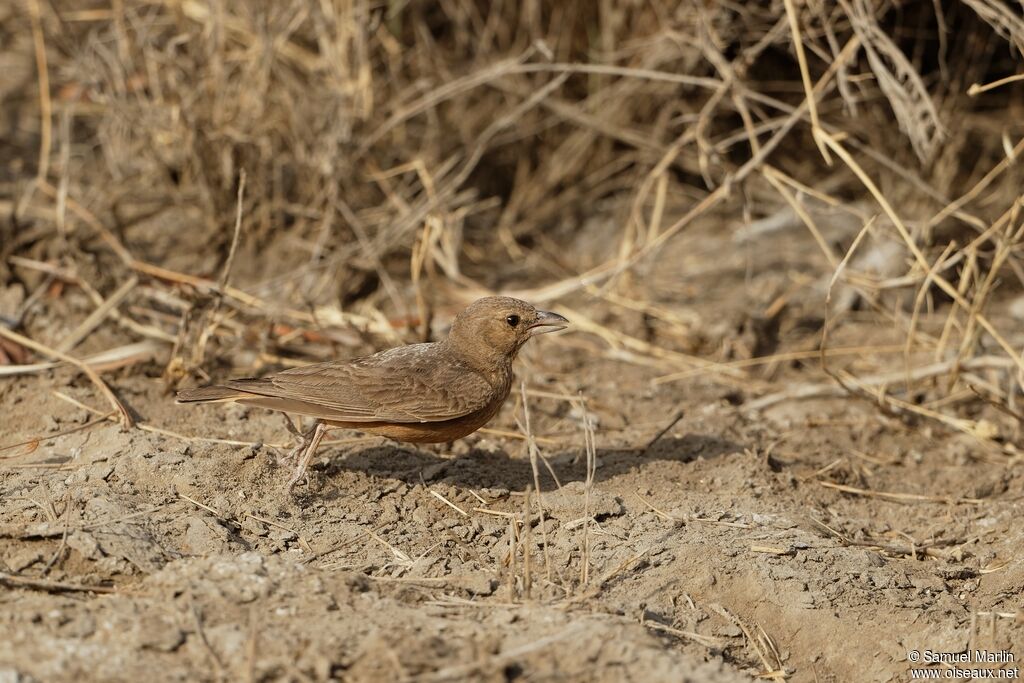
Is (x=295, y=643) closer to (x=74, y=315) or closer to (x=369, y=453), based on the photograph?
(x=369, y=453)

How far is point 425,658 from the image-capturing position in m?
3.37

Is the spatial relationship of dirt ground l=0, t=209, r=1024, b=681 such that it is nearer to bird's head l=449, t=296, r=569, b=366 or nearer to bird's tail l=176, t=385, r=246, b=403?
bird's tail l=176, t=385, r=246, b=403

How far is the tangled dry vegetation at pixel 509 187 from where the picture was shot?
6.04 m

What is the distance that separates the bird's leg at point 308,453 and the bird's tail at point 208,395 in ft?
1.08

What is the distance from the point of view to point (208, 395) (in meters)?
4.63

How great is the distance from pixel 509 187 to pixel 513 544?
4.42 meters

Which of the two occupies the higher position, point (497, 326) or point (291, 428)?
point (497, 326)

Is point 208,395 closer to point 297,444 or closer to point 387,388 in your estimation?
point 297,444

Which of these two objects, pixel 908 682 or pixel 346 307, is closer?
pixel 908 682

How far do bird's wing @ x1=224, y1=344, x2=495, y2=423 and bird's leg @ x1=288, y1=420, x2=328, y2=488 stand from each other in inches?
4.9

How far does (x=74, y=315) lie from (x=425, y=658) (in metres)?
3.71

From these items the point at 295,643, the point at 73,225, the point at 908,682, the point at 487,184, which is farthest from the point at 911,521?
the point at 73,225

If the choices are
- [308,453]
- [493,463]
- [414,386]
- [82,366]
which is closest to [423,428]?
[414,386]

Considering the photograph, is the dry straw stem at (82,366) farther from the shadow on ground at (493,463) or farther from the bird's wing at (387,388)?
the shadow on ground at (493,463)
